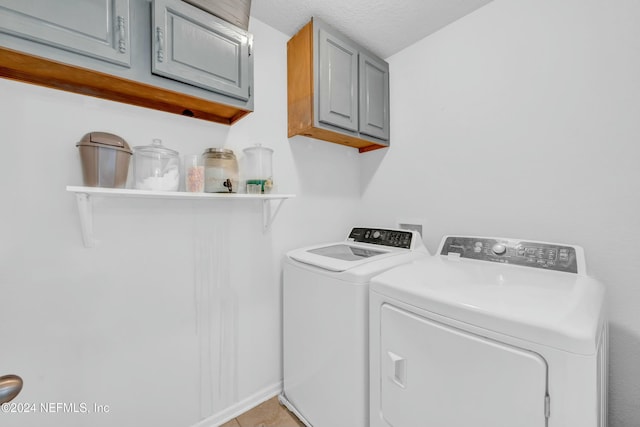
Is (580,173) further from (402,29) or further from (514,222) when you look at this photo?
(402,29)

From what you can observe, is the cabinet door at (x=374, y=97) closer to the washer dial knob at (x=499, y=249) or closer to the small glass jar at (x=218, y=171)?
the small glass jar at (x=218, y=171)

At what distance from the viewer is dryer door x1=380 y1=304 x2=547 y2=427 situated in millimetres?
699

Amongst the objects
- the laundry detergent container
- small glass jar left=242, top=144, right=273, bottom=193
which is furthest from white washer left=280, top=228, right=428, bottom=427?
the laundry detergent container

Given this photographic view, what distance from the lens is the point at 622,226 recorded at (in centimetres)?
116

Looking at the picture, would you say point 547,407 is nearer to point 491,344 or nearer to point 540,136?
point 491,344

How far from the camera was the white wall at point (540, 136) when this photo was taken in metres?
1.15

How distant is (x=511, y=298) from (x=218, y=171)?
1.37m

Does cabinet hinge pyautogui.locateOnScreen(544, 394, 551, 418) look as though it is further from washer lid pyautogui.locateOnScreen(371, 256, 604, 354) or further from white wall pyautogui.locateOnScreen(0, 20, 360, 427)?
white wall pyautogui.locateOnScreen(0, 20, 360, 427)

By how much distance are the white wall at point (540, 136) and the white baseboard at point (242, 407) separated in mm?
1511

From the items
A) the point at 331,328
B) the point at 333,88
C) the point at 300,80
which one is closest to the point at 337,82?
the point at 333,88

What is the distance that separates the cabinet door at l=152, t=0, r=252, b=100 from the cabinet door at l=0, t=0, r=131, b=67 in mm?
111

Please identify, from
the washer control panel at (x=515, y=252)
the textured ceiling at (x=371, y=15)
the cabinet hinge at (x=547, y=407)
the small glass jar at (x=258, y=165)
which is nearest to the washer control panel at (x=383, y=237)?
the washer control panel at (x=515, y=252)

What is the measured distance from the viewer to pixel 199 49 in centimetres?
114

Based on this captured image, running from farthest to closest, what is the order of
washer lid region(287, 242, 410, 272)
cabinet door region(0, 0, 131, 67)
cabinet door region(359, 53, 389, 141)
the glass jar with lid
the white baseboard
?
1. cabinet door region(359, 53, 389, 141)
2. the white baseboard
3. washer lid region(287, 242, 410, 272)
4. the glass jar with lid
5. cabinet door region(0, 0, 131, 67)
